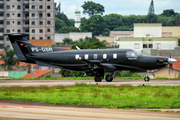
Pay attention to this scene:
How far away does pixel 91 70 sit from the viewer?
34.8 m

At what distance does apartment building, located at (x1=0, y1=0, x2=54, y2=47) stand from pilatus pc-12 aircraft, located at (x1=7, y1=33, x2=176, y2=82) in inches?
4584

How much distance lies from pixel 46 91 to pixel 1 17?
134 m

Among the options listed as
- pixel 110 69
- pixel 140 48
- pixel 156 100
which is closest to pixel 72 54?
pixel 110 69

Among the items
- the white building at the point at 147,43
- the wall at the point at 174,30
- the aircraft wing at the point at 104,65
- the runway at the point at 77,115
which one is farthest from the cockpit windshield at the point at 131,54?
the wall at the point at 174,30

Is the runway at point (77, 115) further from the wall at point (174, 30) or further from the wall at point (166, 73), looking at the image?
the wall at point (174, 30)

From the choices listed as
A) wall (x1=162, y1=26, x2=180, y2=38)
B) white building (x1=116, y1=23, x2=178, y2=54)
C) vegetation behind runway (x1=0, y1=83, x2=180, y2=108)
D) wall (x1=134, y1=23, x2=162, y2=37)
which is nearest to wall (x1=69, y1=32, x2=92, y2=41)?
wall (x1=162, y1=26, x2=180, y2=38)

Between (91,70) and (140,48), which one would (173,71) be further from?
(140,48)

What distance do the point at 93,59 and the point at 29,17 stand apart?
12193cm

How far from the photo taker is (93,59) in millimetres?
35062

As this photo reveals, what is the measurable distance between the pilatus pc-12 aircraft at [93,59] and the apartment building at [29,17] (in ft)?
382

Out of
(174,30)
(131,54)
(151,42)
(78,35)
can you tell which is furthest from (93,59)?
(78,35)

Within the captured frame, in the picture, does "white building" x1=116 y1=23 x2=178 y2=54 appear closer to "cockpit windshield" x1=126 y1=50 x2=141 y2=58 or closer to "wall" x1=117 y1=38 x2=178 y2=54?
"wall" x1=117 y1=38 x2=178 y2=54

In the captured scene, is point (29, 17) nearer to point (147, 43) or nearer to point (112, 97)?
point (147, 43)

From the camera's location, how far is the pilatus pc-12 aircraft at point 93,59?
3397cm
